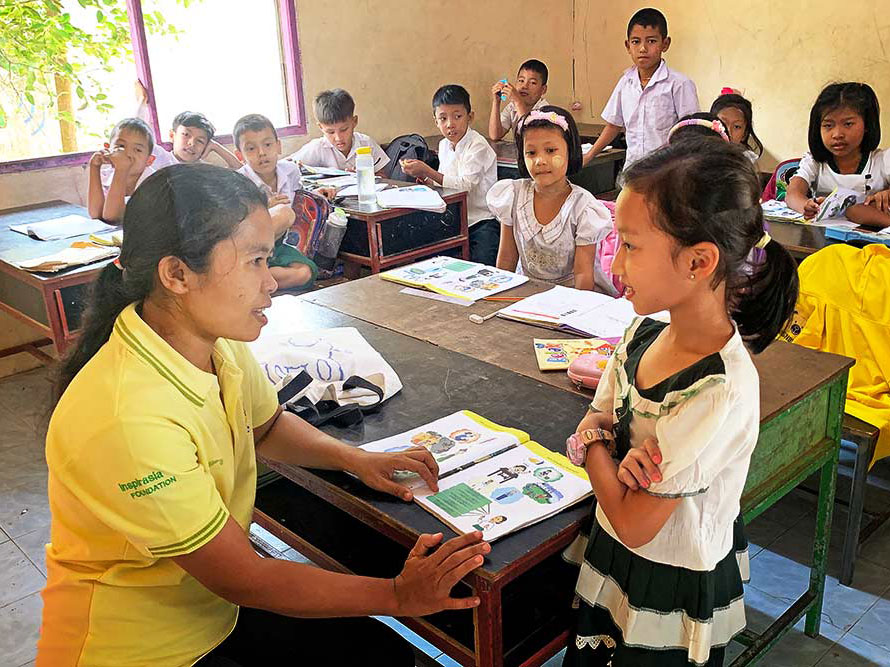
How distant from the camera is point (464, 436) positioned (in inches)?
57.7

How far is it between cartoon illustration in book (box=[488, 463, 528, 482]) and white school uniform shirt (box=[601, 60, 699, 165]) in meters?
3.44

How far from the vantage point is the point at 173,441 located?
1076mm

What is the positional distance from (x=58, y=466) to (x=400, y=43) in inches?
184

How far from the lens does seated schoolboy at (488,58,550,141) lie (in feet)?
17.6

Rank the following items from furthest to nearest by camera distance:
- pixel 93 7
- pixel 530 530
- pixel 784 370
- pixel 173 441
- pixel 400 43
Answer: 1. pixel 400 43
2. pixel 93 7
3. pixel 784 370
4. pixel 530 530
5. pixel 173 441

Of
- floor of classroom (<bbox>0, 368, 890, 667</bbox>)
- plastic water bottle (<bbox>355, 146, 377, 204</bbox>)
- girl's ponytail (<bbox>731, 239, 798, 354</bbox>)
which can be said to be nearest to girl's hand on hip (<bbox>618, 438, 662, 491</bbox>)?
girl's ponytail (<bbox>731, 239, 798, 354</bbox>)

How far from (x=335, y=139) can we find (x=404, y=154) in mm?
401

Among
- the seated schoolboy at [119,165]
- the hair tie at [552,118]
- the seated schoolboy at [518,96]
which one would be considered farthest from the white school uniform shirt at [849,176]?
the seated schoolboy at [119,165]

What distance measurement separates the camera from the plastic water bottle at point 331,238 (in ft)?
11.0

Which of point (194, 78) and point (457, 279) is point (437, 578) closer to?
point (457, 279)

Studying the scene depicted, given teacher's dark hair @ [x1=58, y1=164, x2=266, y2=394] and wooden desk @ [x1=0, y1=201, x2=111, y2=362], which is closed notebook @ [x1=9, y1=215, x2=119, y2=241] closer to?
wooden desk @ [x1=0, y1=201, x2=111, y2=362]

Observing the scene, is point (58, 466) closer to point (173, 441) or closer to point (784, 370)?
point (173, 441)

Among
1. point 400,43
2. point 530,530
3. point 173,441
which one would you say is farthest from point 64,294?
point 400,43

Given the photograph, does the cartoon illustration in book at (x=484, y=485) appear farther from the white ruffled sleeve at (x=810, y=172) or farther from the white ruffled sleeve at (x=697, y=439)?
the white ruffled sleeve at (x=810, y=172)
